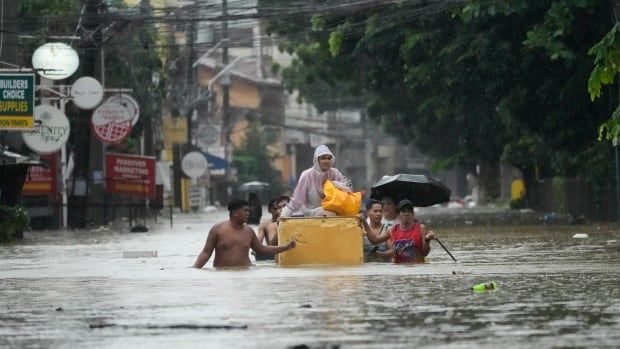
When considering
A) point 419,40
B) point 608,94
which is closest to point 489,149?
point 419,40

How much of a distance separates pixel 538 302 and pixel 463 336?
2.82 m

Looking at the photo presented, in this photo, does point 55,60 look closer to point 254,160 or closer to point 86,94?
point 86,94

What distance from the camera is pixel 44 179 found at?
1735 inches

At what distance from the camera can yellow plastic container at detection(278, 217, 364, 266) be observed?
→ 19.8 meters

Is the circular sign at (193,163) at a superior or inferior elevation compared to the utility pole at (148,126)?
inferior

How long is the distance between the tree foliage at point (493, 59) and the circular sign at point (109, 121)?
19.5ft

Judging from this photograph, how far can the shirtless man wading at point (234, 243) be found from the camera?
63.7 ft

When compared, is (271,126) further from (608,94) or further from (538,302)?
(538,302)

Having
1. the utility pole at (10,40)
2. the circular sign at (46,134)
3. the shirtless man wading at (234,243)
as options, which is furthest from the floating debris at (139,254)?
the circular sign at (46,134)

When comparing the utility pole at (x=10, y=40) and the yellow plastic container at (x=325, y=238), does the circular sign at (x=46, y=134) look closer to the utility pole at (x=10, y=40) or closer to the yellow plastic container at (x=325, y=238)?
the utility pole at (x=10, y=40)

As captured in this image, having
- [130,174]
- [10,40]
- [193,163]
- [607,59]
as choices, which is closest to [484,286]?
[607,59]

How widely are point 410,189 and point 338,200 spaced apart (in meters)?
2.55

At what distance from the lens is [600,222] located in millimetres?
40031

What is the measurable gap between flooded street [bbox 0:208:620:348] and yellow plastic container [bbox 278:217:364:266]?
0.39 meters
